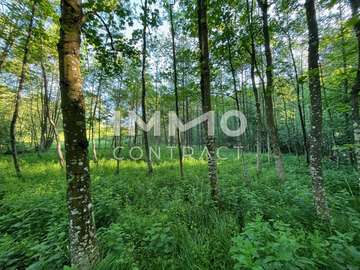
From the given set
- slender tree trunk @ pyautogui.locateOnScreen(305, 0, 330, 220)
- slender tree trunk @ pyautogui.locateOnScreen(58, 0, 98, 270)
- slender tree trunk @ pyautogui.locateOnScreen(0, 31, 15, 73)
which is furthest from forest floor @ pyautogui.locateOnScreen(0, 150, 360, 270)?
slender tree trunk @ pyautogui.locateOnScreen(0, 31, 15, 73)

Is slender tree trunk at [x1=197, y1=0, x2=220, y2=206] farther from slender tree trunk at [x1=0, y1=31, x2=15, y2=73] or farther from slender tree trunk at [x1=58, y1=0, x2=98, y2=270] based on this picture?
slender tree trunk at [x1=0, y1=31, x2=15, y2=73]

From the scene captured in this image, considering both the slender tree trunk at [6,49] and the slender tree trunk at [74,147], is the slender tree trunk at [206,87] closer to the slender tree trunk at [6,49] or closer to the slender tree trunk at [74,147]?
the slender tree trunk at [74,147]

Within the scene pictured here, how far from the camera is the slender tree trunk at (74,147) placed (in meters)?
2.37

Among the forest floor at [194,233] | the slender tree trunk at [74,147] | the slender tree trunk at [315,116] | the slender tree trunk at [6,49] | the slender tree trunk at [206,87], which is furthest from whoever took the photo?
the slender tree trunk at [6,49]

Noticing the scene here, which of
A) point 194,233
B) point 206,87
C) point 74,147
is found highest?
point 206,87

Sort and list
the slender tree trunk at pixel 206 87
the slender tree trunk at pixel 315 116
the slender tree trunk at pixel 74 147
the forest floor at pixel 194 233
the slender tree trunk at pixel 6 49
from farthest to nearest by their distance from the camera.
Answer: the slender tree trunk at pixel 6 49
the slender tree trunk at pixel 206 87
the slender tree trunk at pixel 315 116
the slender tree trunk at pixel 74 147
the forest floor at pixel 194 233

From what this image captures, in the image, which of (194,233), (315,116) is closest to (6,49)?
(194,233)

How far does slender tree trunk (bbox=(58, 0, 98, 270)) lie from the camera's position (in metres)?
2.37

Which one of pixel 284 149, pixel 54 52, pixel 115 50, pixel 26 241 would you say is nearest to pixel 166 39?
pixel 54 52

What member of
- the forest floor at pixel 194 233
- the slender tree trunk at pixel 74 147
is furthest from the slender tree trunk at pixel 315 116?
the slender tree trunk at pixel 74 147

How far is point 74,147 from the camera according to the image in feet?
7.97

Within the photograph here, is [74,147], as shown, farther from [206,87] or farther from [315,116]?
[315,116]

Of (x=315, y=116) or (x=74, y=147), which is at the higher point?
(x=315, y=116)

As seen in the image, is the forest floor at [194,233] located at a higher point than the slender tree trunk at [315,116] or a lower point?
lower
